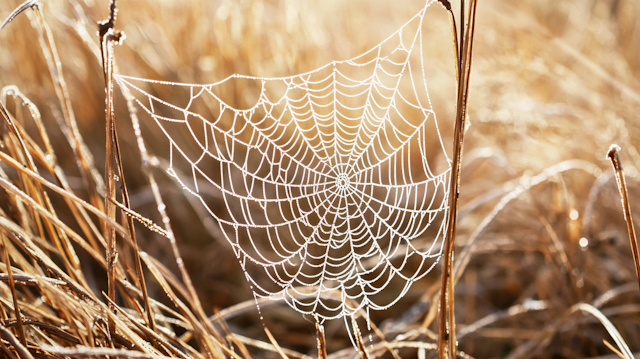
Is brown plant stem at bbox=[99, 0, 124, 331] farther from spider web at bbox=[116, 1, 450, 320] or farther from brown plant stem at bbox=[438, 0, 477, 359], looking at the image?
spider web at bbox=[116, 1, 450, 320]

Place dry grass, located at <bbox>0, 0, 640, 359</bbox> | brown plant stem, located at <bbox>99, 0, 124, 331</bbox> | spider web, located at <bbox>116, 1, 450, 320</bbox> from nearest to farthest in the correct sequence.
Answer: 1. brown plant stem, located at <bbox>99, 0, 124, 331</bbox>
2. dry grass, located at <bbox>0, 0, 640, 359</bbox>
3. spider web, located at <bbox>116, 1, 450, 320</bbox>

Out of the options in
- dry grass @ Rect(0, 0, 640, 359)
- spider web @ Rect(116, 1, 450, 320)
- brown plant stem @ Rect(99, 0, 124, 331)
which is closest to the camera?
brown plant stem @ Rect(99, 0, 124, 331)

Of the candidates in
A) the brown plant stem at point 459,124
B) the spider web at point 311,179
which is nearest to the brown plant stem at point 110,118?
the brown plant stem at point 459,124

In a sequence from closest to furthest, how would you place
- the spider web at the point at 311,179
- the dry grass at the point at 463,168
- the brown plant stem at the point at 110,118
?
1. the brown plant stem at the point at 110,118
2. the dry grass at the point at 463,168
3. the spider web at the point at 311,179

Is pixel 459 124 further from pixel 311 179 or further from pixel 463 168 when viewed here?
pixel 463 168

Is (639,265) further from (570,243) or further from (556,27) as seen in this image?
(556,27)

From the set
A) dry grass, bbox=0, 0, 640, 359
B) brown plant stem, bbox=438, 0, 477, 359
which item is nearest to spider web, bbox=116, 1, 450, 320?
dry grass, bbox=0, 0, 640, 359

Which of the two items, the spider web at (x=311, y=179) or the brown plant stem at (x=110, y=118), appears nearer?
the brown plant stem at (x=110, y=118)

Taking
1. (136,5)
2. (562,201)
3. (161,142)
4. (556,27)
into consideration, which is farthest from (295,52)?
(556,27)

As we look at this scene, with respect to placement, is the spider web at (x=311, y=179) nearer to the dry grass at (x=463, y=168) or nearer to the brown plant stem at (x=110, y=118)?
the dry grass at (x=463, y=168)
